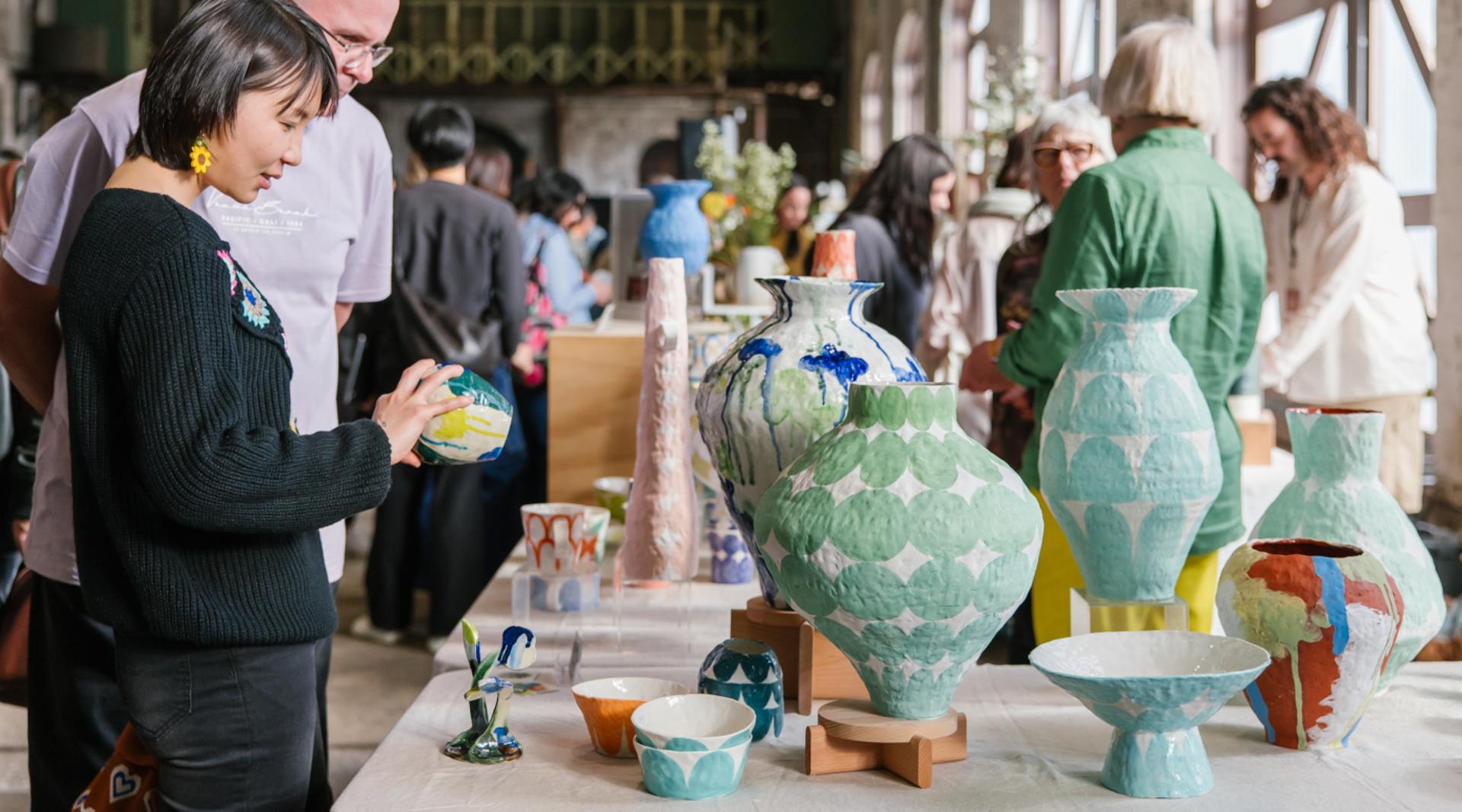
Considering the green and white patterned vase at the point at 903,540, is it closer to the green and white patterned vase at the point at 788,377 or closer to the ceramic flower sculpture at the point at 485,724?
the green and white patterned vase at the point at 788,377

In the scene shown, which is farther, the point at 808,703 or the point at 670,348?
the point at 670,348

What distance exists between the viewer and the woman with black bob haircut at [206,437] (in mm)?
1147

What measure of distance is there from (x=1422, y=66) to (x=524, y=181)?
344 cm

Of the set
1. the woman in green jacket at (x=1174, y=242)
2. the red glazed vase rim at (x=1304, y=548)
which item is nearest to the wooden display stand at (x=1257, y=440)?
the woman in green jacket at (x=1174, y=242)

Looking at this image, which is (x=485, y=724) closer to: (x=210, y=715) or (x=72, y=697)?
(x=210, y=715)

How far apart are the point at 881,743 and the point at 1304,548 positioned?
1.56 ft

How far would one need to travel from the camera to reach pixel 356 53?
167cm

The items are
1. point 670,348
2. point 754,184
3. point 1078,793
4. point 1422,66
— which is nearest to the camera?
point 1078,793

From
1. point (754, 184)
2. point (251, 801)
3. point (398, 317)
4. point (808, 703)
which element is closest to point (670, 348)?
point (808, 703)

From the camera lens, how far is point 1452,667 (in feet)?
5.15

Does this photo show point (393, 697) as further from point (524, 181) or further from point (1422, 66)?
point (1422, 66)

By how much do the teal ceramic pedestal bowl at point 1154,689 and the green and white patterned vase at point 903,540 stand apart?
0.30ft

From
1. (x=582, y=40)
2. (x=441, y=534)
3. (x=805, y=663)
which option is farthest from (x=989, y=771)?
(x=582, y=40)

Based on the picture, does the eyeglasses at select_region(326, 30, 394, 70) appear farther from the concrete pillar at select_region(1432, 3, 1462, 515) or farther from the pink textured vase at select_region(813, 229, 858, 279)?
the concrete pillar at select_region(1432, 3, 1462, 515)
